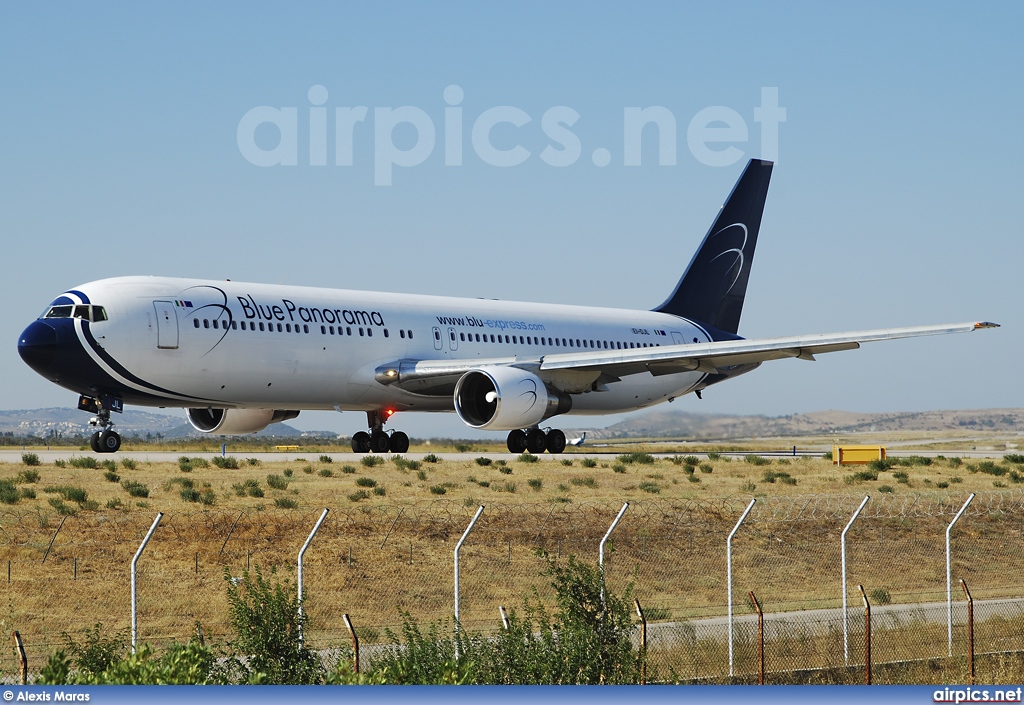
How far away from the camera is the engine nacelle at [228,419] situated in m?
36.2

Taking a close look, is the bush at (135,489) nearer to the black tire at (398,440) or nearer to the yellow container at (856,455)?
the black tire at (398,440)

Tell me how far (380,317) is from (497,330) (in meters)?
4.72

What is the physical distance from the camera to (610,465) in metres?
36.8

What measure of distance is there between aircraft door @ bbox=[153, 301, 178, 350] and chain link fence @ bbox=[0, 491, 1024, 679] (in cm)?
835

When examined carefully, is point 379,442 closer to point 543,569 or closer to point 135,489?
point 135,489

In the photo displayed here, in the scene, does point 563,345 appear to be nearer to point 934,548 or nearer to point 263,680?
point 934,548

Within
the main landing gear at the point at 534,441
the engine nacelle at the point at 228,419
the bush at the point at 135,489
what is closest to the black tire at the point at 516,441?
the main landing gear at the point at 534,441

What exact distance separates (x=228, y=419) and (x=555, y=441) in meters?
9.58

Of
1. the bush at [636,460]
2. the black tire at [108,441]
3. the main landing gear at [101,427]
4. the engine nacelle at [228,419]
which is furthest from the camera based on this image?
the bush at [636,460]

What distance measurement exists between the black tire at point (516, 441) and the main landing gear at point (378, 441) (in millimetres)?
3250

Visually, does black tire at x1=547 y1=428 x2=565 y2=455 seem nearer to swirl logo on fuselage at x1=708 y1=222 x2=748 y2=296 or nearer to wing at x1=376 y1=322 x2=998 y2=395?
wing at x1=376 y1=322 x2=998 y2=395

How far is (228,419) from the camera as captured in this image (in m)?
36.2

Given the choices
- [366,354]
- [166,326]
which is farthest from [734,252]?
[166,326]

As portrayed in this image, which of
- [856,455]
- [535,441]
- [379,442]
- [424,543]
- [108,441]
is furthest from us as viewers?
[856,455]
